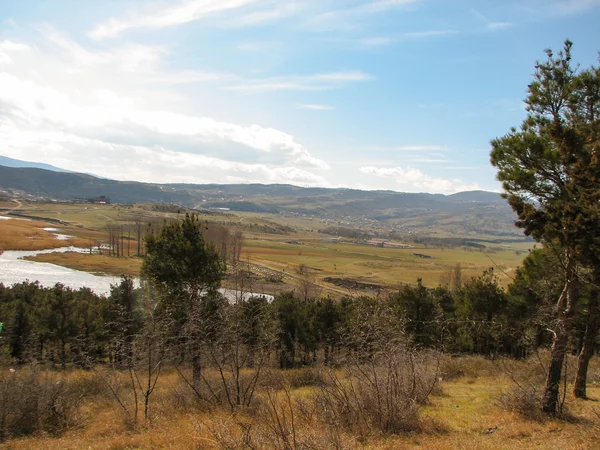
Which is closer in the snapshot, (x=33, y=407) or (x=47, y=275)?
(x=33, y=407)

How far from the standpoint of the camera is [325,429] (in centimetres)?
928

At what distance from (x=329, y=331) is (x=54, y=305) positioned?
71.4ft

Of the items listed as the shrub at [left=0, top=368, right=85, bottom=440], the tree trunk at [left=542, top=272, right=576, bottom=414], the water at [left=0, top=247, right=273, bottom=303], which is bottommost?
the water at [left=0, top=247, right=273, bottom=303]

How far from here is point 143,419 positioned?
41.3 feet

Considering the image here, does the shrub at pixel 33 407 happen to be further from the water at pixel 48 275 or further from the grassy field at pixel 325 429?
the water at pixel 48 275

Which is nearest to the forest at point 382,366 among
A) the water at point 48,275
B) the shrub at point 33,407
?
the shrub at point 33,407

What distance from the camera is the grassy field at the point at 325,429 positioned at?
9109 mm

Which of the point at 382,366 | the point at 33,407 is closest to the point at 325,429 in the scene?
the point at 382,366

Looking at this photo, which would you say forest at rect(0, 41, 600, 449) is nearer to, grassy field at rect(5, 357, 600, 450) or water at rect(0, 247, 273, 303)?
grassy field at rect(5, 357, 600, 450)

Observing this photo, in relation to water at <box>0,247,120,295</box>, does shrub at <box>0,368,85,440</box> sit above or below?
above

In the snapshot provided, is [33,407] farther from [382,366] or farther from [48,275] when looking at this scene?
[48,275]

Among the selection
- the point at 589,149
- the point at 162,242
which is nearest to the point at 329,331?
the point at 162,242

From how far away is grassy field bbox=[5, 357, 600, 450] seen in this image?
911 centimetres

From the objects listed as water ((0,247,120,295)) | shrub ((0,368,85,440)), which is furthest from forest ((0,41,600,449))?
water ((0,247,120,295))
